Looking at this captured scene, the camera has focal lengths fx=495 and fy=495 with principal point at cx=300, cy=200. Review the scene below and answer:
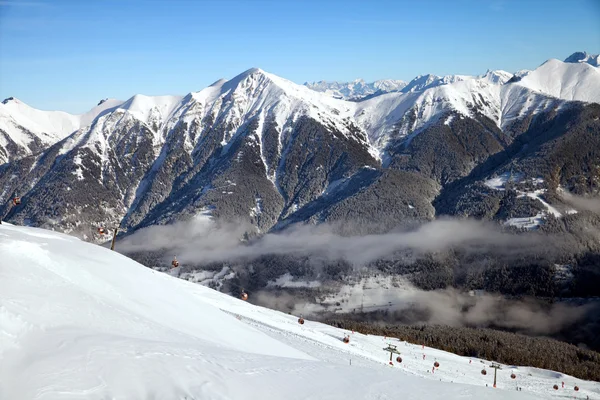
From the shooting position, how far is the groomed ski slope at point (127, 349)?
19.4 meters

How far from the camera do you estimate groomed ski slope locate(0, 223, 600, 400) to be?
19406mm

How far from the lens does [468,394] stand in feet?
89.8

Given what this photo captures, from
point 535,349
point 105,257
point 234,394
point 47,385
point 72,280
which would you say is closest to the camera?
point 47,385

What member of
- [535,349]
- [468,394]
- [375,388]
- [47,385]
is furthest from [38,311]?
[535,349]

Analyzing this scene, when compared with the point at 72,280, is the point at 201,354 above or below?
below

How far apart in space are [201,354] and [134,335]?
482 cm

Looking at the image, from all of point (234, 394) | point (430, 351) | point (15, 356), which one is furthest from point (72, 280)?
point (430, 351)

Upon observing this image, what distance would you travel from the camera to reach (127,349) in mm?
22359

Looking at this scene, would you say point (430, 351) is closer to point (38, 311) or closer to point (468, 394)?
point (468, 394)

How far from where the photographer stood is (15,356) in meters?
20.6

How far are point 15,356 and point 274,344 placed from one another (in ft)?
73.8

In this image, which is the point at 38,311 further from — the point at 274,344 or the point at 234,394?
the point at 274,344

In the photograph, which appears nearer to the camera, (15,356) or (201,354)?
(15,356)

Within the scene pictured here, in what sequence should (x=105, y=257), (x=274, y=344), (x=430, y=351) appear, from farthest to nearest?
1. (x=430, y=351)
2. (x=105, y=257)
3. (x=274, y=344)
